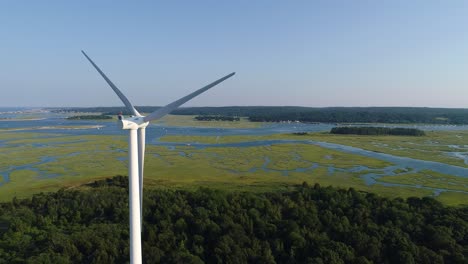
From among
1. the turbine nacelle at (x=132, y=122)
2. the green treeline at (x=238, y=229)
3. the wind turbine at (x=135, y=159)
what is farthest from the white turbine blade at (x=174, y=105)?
the green treeline at (x=238, y=229)

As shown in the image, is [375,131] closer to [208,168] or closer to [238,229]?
[208,168]

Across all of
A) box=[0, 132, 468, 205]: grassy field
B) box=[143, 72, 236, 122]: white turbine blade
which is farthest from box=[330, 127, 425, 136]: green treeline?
box=[143, 72, 236, 122]: white turbine blade

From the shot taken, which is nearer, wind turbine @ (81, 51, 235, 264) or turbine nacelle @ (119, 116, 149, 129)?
turbine nacelle @ (119, 116, 149, 129)

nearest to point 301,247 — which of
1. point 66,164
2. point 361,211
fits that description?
point 361,211

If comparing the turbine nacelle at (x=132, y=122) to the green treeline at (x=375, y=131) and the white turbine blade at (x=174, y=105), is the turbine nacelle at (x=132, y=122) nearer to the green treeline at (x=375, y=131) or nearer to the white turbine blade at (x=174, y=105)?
the white turbine blade at (x=174, y=105)

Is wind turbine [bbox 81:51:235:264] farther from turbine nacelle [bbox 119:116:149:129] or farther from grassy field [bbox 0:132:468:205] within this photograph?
grassy field [bbox 0:132:468:205]

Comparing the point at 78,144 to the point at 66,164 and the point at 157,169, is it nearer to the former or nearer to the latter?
the point at 66,164
